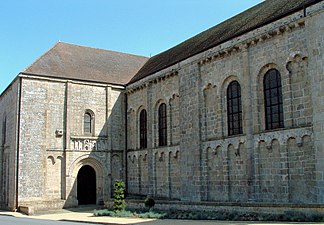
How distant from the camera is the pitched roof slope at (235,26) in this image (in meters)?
20.7

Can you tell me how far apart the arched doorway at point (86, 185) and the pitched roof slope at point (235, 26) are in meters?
8.23

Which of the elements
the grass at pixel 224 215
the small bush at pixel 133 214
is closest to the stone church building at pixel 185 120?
the grass at pixel 224 215

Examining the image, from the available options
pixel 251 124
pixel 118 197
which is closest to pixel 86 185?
pixel 118 197

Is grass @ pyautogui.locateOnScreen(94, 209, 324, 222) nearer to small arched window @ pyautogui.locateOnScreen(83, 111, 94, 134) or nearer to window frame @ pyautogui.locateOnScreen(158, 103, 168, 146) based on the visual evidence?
window frame @ pyautogui.locateOnScreen(158, 103, 168, 146)

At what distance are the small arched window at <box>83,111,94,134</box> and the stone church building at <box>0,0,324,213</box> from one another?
86 millimetres

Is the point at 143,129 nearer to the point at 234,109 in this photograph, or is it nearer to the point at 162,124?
the point at 162,124

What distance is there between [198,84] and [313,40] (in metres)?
8.49

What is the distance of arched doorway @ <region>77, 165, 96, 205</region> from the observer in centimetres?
3172

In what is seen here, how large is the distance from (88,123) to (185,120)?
989cm

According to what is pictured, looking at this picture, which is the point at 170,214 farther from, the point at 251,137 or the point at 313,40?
the point at 313,40

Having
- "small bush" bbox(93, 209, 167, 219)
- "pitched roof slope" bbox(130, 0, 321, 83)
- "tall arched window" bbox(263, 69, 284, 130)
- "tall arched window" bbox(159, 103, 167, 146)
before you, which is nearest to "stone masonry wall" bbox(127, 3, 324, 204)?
"tall arched window" bbox(263, 69, 284, 130)

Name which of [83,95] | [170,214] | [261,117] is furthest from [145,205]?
[83,95]

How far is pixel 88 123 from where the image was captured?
105 ft

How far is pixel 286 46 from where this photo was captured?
19.3 m
